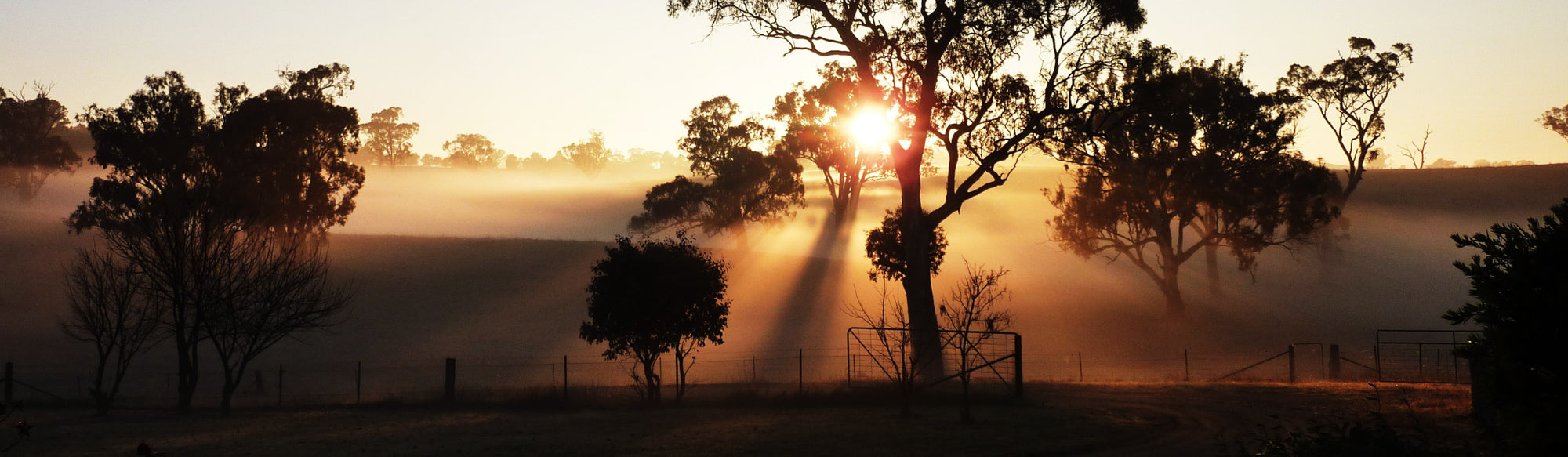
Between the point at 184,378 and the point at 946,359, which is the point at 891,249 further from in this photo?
the point at 184,378

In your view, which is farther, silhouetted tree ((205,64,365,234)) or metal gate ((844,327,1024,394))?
silhouetted tree ((205,64,365,234))

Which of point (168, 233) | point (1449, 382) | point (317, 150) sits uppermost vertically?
point (317, 150)

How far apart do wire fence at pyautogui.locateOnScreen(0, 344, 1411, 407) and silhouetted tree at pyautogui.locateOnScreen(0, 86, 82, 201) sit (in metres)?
48.4

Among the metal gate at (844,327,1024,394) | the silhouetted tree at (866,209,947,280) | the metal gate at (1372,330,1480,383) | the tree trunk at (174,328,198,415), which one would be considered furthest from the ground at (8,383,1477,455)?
the silhouetted tree at (866,209,947,280)

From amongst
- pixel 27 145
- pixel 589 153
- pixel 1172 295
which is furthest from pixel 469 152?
pixel 1172 295

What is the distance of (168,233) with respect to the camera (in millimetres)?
Answer: 25797

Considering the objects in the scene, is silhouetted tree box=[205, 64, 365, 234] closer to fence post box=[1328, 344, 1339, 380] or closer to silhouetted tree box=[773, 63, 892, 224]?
silhouetted tree box=[773, 63, 892, 224]

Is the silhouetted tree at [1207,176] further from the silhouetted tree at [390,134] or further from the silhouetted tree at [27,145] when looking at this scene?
the silhouetted tree at [390,134]

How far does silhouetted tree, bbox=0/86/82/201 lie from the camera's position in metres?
74.2

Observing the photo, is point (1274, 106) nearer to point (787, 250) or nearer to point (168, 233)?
point (787, 250)

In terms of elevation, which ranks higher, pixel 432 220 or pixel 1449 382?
pixel 432 220

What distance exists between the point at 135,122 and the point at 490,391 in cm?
3834

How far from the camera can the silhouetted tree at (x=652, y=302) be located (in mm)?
25297

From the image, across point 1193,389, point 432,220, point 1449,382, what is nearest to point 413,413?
point 1193,389
